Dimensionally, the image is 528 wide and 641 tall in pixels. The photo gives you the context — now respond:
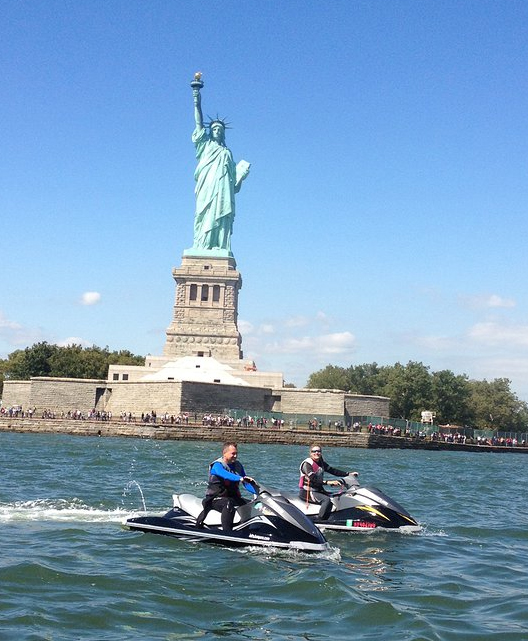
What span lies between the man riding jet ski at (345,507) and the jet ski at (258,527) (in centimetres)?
168

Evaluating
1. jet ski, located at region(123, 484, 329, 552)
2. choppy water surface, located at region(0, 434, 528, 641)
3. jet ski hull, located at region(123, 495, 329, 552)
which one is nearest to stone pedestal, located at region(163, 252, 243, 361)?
choppy water surface, located at region(0, 434, 528, 641)

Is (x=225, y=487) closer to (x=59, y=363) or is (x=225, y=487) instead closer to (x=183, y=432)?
(x=183, y=432)

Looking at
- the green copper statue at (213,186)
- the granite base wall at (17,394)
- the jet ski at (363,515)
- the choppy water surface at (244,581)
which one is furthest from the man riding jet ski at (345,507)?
the green copper statue at (213,186)

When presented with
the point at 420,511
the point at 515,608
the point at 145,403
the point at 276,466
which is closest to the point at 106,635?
the point at 515,608

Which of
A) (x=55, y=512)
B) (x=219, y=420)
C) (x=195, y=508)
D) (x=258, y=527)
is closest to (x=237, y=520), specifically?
(x=258, y=527)

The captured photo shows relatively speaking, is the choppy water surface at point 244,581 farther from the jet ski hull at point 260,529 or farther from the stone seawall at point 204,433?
the stone seawall at point 204,433

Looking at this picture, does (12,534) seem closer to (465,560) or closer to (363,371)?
(465,560)

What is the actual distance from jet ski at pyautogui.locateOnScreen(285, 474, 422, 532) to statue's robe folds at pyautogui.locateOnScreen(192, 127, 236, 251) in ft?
225

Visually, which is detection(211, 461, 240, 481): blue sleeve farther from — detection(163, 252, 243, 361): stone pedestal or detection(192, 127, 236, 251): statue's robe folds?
detection(192, 127, 236, 251): statue's robe folds

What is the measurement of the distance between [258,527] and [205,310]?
6824cm

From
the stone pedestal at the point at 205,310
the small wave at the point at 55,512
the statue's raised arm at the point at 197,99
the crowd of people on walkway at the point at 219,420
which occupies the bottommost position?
the small wave at the point at 55,512

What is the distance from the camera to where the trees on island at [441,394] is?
8181 centimetres

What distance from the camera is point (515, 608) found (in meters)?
9.77

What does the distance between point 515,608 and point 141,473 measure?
55.3ft
